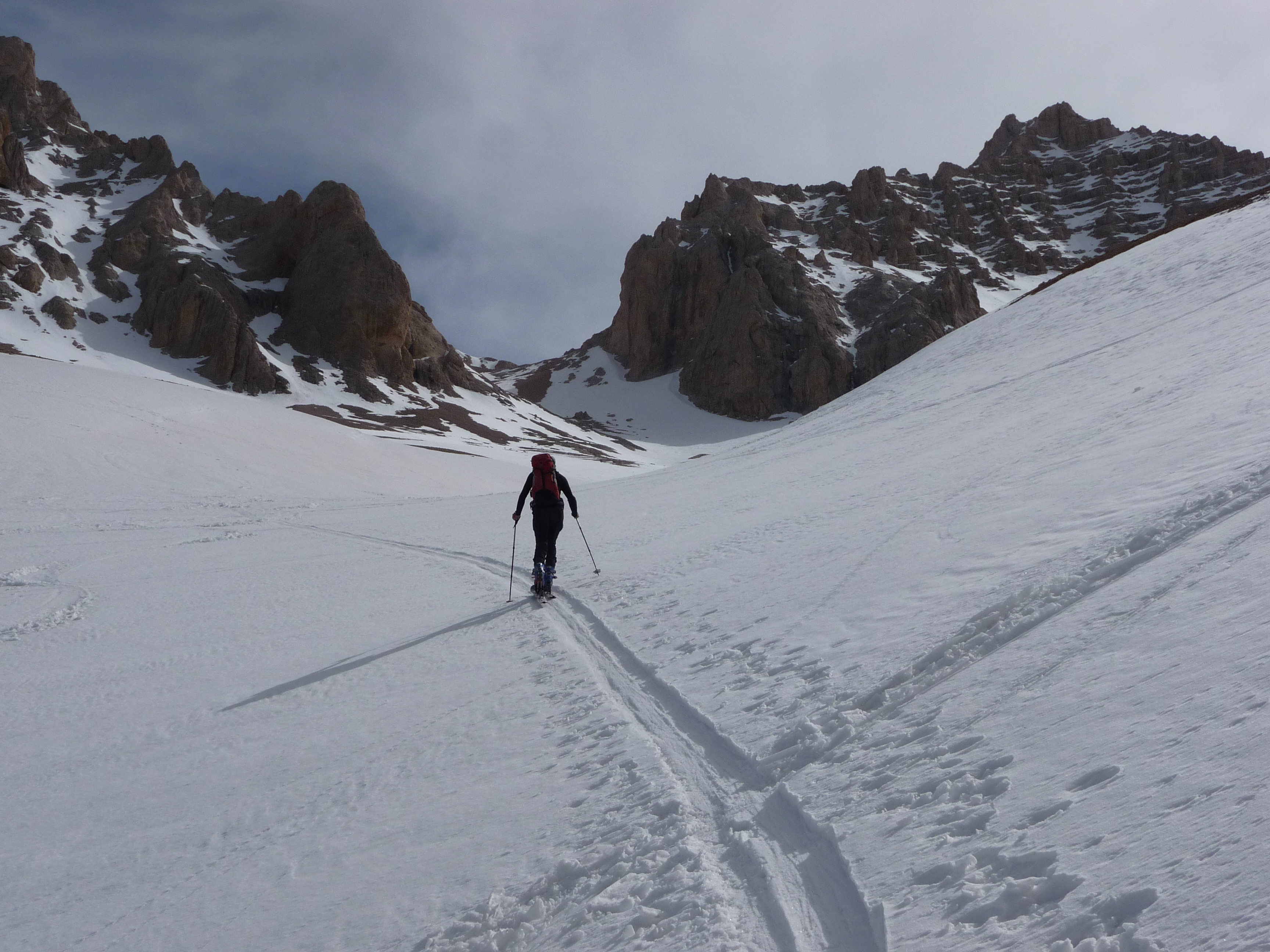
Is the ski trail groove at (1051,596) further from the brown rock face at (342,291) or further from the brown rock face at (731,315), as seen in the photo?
the brown rock face at (731,315)

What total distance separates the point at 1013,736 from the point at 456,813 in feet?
10.9

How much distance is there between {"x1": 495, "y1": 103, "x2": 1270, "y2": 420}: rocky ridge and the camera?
116 m

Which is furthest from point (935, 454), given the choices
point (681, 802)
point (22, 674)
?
point (22, 674)

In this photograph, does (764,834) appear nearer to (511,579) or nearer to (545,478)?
(545,478)

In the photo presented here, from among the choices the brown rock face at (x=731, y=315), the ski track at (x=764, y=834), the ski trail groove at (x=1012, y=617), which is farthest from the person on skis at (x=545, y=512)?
the brown rock face at (x=731, y=315)

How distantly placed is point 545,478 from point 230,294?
103m

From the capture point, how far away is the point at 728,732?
5.21m

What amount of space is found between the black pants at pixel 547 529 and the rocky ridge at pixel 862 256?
104m

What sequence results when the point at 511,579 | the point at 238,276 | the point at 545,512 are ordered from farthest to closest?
1. the point at 238,276
2. the point at 511,579
3. the point at 545,512

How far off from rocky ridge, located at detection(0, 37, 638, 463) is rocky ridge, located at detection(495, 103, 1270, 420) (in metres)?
35.7

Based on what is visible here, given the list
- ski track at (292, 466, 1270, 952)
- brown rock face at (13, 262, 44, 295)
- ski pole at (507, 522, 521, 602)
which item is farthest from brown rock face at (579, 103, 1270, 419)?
ski track at (292, 466, 1270, 952)

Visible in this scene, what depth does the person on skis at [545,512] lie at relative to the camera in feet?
34.5

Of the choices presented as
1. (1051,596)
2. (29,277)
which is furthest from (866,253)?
(1051,596)

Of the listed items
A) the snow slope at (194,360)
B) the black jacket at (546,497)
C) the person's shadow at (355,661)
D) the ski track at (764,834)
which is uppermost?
the snow slope at (194,360)
